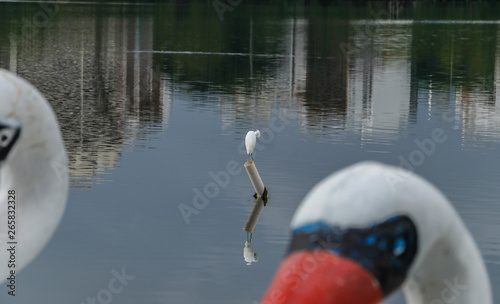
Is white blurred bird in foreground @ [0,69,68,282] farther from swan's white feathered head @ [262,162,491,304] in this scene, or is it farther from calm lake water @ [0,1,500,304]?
calm lake water @ [0,1,500,304]

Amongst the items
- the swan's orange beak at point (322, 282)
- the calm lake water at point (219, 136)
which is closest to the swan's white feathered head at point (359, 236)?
the swan's orange beak at point (322, 282)

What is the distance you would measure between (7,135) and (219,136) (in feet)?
124

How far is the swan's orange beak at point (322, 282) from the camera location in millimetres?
2695

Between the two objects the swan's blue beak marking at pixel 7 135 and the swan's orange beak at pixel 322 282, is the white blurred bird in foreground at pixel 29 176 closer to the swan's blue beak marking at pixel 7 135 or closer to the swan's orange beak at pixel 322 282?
the swan's blue beak marking at pixel 7 135

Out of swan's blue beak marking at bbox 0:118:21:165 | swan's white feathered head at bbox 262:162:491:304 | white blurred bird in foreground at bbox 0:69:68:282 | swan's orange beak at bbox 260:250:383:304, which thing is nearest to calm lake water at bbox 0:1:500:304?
white blurred bird in foreground at bbox 0:69:68:282

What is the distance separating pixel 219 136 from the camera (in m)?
42.2

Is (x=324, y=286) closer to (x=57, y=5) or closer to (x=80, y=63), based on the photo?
(x=80, y=63)

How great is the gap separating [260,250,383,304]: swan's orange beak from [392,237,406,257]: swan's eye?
126 millimetres

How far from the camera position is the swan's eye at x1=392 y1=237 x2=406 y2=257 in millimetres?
2920

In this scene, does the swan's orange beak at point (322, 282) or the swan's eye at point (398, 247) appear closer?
the swan's orange beak at point (322, 282)

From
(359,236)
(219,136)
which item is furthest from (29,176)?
(219,136)

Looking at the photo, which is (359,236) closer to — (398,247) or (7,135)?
(398,247)

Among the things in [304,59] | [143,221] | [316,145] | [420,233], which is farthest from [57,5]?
[420,233]

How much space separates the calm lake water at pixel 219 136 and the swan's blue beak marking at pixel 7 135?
59.5ft
